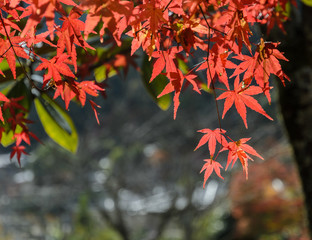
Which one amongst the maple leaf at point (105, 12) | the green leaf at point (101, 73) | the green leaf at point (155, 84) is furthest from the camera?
the green leaf at point (101, 73)

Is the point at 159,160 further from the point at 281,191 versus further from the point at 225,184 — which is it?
the point at 281,191

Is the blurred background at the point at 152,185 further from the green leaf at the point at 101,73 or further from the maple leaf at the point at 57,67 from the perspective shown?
the maple leaf at the point at 57,67

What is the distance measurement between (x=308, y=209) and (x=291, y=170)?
365 cm

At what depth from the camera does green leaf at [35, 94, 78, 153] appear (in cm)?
83

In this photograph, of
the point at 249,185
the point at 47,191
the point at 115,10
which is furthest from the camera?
the point at 47,191

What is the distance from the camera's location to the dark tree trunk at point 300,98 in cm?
99

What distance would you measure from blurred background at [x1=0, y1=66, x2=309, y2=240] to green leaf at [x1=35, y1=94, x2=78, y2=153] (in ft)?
5.97

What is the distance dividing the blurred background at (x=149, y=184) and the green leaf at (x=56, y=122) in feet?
5.97

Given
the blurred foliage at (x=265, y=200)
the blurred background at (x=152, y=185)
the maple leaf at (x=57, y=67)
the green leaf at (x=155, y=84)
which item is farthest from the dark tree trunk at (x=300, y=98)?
the blurred foliage at (x=265, y=200)

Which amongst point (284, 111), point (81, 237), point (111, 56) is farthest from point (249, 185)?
point (111, 56)

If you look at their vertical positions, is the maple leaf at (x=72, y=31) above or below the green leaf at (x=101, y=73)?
above

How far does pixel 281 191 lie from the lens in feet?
13.3

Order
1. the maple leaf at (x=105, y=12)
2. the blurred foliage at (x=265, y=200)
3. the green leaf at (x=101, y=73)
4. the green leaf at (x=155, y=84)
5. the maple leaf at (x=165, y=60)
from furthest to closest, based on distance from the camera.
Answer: the blurred foliage at (x=265, y=200), the green leaf at (x=101, y=73), the green leaf at (x=155, y=84), the maple leaf at (x=165, y=60), the maple leaf at (x=105, y=12)

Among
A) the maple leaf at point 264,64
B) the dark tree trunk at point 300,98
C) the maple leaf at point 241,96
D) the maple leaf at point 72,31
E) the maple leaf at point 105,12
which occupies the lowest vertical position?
the dark tree trunk at point 300,98
